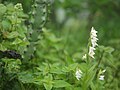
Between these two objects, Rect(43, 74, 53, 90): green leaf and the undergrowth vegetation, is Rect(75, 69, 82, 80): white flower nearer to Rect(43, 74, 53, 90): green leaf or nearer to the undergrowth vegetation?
the undergrowth vegetation

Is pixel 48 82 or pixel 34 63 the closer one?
pixel 48 82

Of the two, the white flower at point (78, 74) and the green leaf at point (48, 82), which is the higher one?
the white flower at point (78, 74)

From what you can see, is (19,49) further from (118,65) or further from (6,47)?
(118,65)

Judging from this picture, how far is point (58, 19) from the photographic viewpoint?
13.6 feet

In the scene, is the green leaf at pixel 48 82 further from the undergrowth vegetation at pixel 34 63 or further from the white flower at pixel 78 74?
the white flower at pixel 78 74

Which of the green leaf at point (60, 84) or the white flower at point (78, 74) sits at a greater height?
the white flower at point (78, 74)

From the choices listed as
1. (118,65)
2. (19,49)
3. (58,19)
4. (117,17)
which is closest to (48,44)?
(118,65)

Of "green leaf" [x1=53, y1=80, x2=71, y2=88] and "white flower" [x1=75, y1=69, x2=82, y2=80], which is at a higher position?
"white flower" [x1=75, y1=69, x2=82, y2=80]

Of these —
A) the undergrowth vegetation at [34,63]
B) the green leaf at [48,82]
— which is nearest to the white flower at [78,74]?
the undergrowth vegetation at [34,63]

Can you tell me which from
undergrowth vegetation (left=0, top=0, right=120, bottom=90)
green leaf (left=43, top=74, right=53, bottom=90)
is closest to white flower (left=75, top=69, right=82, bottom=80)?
undergrowth vegetation (left=0, top=0, right=120, bottom=90)

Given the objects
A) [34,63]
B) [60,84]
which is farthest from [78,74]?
[34,63]

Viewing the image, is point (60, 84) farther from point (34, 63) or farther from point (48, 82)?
point (34, 63)

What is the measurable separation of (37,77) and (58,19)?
2.53 metres

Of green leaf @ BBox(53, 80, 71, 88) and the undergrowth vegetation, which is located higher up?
the undergrowth vegetation
